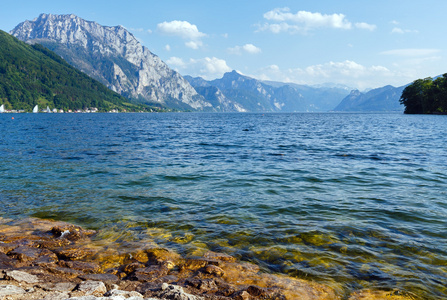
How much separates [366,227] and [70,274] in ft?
38.0

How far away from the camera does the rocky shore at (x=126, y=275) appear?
6.96 metres

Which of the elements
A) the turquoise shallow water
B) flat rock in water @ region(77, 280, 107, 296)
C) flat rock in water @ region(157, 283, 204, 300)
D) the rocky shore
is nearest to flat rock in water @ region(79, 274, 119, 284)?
the rocky shore

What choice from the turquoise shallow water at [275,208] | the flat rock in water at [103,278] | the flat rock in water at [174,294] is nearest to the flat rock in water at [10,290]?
the flat rock in water at [103,278]

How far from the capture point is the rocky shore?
6.96 meters

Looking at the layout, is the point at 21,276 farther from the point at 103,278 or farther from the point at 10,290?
the point at 103,278

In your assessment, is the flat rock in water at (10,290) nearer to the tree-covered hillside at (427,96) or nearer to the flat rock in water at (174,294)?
the flat rock in water at (174,294)

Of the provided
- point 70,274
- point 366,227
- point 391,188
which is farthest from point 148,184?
point 391,188

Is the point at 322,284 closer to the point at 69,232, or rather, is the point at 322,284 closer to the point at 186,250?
the point at 186,250

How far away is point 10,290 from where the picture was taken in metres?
6.46

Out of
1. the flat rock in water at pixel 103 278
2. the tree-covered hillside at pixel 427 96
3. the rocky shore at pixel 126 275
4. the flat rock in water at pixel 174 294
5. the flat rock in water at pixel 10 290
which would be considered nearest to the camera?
the flat rock in water at pixel 10 290

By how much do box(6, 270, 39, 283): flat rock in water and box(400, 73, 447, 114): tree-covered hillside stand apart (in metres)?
194

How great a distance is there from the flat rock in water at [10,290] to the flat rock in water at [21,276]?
0.73 metres

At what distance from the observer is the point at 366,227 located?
40.7ft

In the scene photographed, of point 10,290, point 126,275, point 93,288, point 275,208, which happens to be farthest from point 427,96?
point 10,290
